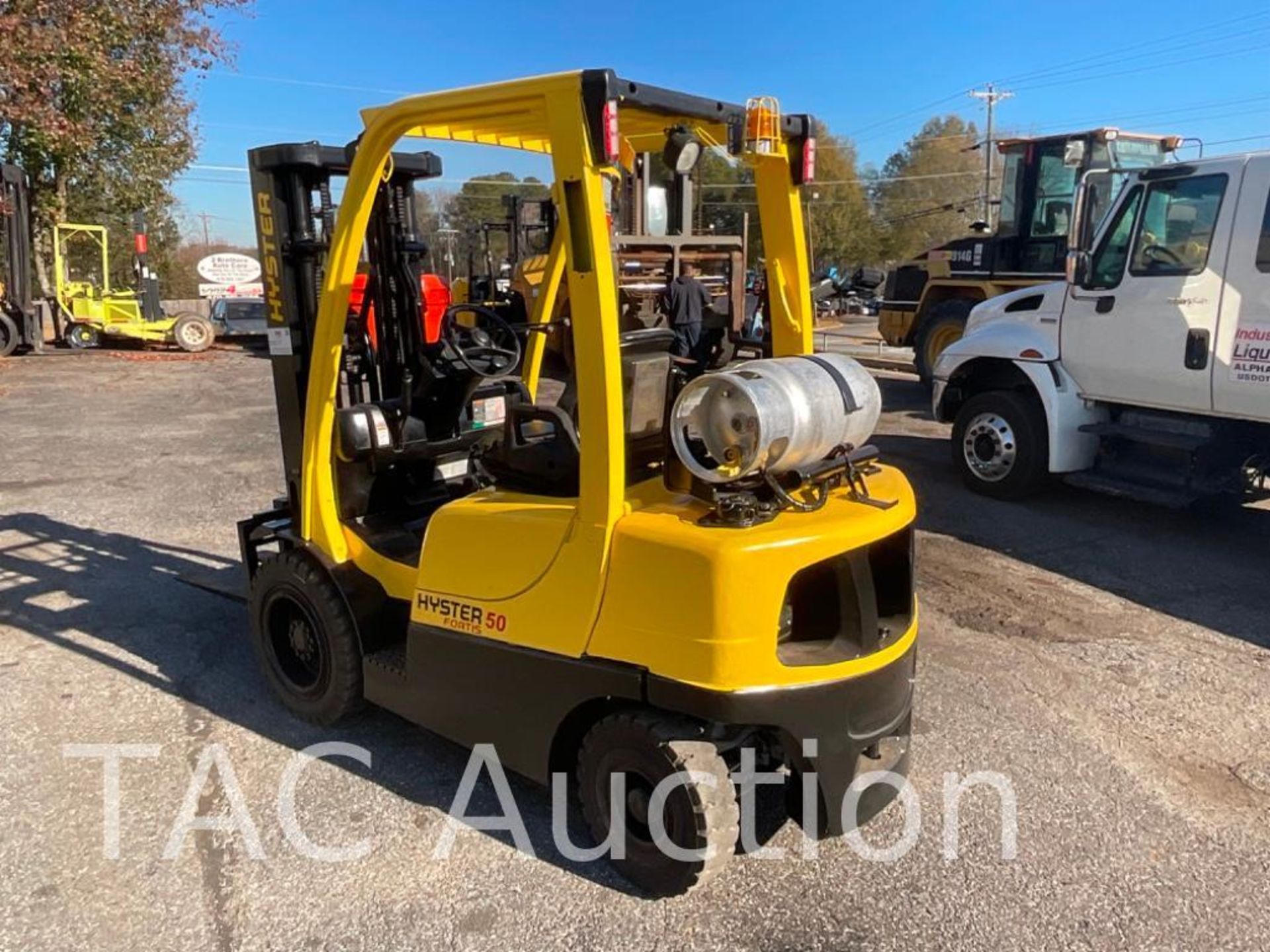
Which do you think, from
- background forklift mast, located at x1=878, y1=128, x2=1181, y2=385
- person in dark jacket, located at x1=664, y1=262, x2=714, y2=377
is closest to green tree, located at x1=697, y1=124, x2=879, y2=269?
background forklift mast, located at x1=878, y1=128, x2=1181, y2=385

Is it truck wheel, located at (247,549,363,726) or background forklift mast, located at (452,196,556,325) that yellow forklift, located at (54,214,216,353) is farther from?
truck wheel, located at (247,549,363,726)

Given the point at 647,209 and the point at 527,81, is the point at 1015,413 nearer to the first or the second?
the point at 527,81

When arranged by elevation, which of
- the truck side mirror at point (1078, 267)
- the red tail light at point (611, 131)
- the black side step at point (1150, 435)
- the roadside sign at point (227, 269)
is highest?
the roadside sign at point (227, 269)

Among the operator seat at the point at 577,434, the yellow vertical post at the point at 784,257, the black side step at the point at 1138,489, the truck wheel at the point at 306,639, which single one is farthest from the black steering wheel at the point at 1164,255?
the truck wheel at the point at 306,639

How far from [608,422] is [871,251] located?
172ft

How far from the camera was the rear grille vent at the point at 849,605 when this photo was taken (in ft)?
9.85

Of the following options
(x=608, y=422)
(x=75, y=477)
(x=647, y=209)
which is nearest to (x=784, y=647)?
(x=608, y=422)

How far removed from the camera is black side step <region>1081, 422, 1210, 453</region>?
6.52m

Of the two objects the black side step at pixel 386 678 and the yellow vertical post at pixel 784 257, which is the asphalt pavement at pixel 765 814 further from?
the yellow vertical post at pixel 784 257

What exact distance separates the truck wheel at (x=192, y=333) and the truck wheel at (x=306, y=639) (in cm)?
1816

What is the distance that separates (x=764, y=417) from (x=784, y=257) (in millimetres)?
1044

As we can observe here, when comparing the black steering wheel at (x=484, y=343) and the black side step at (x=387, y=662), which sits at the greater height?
the black steering wheel at (x=484, y=343)

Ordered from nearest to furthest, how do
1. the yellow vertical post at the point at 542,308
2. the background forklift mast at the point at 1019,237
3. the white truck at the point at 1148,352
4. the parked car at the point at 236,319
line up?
1. the yellow vertical post at the point at 542,308
2. the white truck at the point at 1148,352
3. the background forklift mast at the point at 1019,237
4. the parked car at the point at 236,319

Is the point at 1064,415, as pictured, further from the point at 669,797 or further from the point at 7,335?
the point at 7,335
